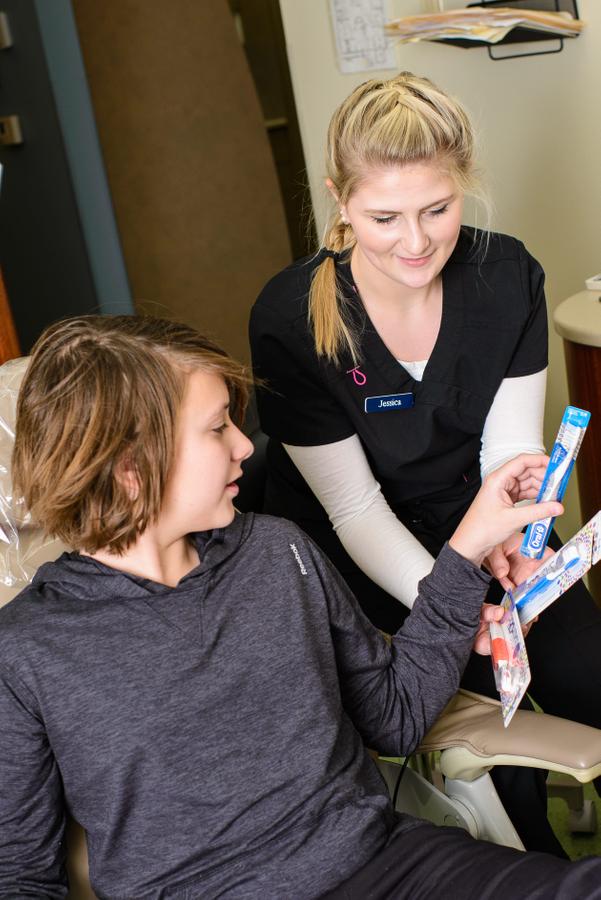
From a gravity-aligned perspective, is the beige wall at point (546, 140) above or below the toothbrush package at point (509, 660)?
above

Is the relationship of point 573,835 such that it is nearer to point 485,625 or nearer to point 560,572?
point 485,625

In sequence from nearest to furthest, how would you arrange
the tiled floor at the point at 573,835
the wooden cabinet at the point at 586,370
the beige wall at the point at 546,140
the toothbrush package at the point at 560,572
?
the toothbrush package at the point at 560,572 < the tiled floor at the point at 573,835 < the wooden cabinet at the point at 586,370 < the beige wall at the point at 546,140

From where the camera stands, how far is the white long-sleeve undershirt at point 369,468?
1.62 m

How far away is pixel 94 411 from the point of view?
1157 mm

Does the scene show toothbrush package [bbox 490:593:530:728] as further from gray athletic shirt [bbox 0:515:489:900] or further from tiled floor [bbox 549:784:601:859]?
tiled floor [bbox 549:784:601:859]

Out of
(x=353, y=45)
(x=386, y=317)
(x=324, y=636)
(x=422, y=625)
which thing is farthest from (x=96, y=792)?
(x=353, y=45)

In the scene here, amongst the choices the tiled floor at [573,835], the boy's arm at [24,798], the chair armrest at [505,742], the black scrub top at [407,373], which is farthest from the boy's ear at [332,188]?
the tiled floor at [573,835]

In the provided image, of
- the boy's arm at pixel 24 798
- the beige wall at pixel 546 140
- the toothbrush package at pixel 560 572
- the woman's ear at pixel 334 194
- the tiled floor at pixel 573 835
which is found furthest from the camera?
the beige wall at pixel 546 140

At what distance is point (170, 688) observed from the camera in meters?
1.16

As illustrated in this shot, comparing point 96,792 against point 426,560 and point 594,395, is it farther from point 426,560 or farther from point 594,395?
point 594,395

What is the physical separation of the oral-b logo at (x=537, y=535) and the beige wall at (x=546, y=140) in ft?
4.48

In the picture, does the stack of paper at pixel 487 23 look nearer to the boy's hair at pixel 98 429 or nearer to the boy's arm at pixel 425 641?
the boy's arm at pixel 425 641

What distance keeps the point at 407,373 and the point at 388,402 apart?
0.05 m

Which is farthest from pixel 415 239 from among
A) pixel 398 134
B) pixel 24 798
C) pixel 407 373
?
pixel 24 798
